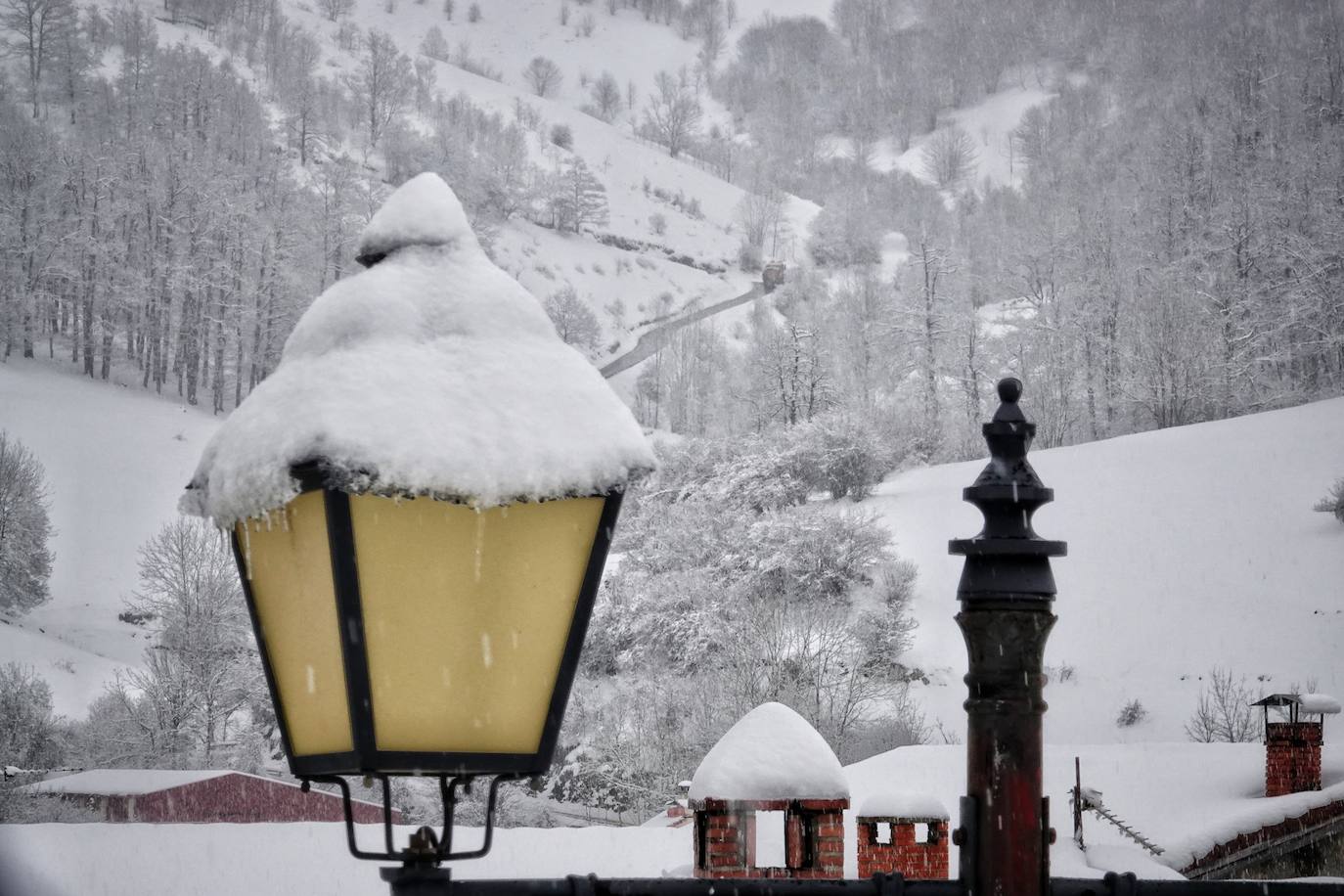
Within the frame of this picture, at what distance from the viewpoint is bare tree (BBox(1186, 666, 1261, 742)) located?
59.1ft

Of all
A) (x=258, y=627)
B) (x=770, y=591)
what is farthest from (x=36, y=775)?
(x=258, y=627)

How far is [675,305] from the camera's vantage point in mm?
75625

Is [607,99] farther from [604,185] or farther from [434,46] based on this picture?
[604,185]

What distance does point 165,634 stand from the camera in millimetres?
26375

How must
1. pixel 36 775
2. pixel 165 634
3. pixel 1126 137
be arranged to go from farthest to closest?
pixel 1126 137
pixel 165 634
pixel 36 775

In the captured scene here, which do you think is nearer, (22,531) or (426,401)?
(426,401)

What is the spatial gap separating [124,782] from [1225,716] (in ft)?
51.4

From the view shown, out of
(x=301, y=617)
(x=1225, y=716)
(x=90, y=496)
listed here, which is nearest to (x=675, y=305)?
(x=90, y=496)

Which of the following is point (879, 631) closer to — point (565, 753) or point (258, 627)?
point (565, 753)

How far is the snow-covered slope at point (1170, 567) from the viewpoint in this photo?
1966cm

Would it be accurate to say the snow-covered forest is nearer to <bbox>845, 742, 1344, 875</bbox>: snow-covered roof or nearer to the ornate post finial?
<bbox>845, 742, 1344, 875</bbox>: snow-covered roof

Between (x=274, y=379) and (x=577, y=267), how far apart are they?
7549 cm

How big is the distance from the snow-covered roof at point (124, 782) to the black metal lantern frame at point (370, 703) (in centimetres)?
1552

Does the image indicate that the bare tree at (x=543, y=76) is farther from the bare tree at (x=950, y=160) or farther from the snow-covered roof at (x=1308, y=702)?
the snow-covered roof at (x=1308, y=702)
